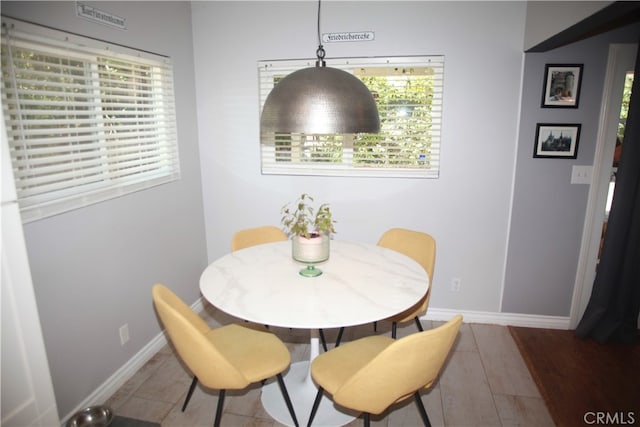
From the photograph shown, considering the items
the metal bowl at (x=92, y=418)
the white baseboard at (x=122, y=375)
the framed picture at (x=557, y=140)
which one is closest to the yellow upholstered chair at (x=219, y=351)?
the metal bowl at (x=92, y=418)

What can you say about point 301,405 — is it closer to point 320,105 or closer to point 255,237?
point 255,237

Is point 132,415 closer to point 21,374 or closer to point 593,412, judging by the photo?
point 21,374

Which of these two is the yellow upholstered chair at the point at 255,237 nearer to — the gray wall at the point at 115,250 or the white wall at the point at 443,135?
the white wall at the point at 443,135

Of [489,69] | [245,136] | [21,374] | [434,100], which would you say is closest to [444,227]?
[434,100]

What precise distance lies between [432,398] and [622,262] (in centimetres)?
173

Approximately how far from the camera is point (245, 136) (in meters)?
3.35

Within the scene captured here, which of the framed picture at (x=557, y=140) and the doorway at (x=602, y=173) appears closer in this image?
the doorway at (x=602, y=173)

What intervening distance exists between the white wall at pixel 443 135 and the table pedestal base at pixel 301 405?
1288 mm

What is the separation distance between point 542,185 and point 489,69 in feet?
3.11

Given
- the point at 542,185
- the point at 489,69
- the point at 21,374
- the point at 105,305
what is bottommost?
the point at 105,305

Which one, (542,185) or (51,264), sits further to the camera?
(542,185)

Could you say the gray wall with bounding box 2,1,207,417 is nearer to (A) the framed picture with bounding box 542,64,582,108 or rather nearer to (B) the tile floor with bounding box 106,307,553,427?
(B) the tile floor with bounding box 106,307,553,427

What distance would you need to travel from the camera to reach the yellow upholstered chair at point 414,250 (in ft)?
8.23

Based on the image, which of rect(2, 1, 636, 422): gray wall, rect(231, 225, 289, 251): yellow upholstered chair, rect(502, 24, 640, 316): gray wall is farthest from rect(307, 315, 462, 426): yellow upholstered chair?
rect(502, 24, 640, 316): gray wall
